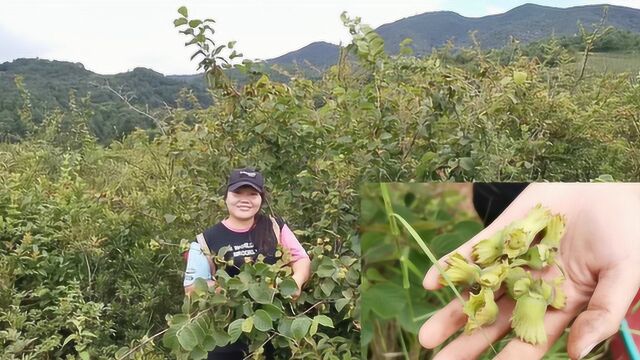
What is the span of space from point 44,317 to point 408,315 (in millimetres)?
2788

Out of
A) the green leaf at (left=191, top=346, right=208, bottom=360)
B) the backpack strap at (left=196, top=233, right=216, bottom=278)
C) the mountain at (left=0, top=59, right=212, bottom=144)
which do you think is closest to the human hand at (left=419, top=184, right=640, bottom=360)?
the green leaf at (left=191, top=346, right=208, bottom=360)

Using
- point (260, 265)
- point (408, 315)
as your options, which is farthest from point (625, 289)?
point (260, 265)

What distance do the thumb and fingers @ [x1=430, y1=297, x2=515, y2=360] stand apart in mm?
93

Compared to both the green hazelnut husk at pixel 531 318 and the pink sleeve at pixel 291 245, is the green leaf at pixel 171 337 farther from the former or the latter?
the green hazelnut husk at pixel 531 318

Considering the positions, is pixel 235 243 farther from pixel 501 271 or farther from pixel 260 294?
pixel 501 271

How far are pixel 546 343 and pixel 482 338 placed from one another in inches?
3.6

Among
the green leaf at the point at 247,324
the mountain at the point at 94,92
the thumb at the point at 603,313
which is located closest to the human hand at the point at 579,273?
the thumb at the point at 603,313

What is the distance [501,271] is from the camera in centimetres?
99

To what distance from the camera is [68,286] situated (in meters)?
3.46

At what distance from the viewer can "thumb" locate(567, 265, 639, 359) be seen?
0.94 m

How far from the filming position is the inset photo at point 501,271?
969mm

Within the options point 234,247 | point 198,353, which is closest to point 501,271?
point 198,353

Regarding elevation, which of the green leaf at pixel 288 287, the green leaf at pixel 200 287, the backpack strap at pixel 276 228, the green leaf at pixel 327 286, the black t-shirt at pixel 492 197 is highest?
the black t-shirt at pixel 492 197

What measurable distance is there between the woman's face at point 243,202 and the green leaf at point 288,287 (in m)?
0.48
